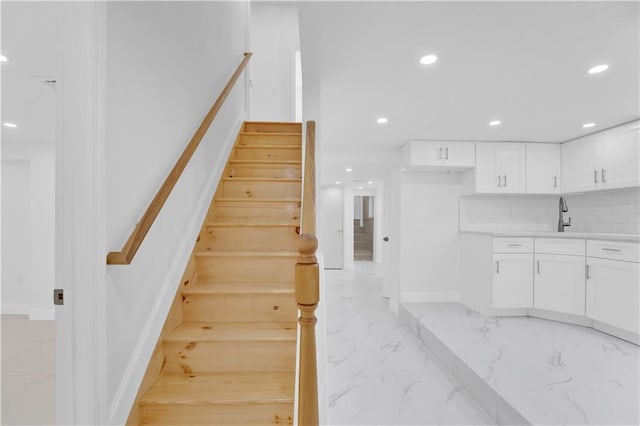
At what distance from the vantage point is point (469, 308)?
421 cm

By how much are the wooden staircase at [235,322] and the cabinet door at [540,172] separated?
11.0 ft

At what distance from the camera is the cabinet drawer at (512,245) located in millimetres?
3828

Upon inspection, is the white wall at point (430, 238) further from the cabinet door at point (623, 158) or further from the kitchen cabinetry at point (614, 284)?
the cabinet door at point (623, 158)

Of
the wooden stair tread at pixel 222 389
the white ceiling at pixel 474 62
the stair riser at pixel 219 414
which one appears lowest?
the stair riser at pixel 219 414

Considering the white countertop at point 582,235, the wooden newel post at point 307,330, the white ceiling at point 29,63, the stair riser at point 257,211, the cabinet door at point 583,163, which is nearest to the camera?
the wooden newel post at point 307,330

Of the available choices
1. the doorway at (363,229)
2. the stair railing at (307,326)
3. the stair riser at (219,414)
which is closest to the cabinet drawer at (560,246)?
the stair riser at (219,414)

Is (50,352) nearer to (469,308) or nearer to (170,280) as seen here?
(170,280)

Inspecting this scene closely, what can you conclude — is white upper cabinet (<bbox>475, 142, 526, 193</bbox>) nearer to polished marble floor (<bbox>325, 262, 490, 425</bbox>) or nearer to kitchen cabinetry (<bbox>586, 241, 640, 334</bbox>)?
kitchen cabinetry (<bbox>586, 241, 640, 334</bbox>)

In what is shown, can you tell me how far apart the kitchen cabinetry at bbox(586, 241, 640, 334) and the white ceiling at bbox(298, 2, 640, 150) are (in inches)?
52.7

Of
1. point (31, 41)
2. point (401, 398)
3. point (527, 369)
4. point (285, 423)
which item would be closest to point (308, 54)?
point (31, 41)

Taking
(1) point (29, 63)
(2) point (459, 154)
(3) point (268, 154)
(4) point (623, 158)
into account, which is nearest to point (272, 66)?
(3) point (268, 154)

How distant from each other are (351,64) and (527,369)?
8.64 feet

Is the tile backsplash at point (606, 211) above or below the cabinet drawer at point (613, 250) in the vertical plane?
above

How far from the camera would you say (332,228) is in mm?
8375
